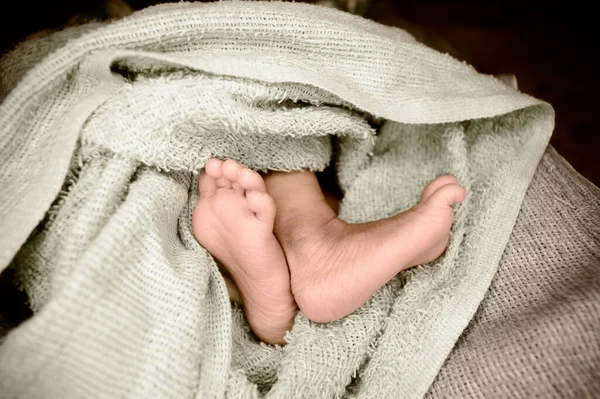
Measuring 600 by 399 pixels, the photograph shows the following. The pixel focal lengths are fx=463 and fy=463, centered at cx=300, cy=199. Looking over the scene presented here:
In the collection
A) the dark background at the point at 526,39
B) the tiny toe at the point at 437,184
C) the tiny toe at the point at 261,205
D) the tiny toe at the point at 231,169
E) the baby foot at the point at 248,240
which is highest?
the dark background at the point at 526,39

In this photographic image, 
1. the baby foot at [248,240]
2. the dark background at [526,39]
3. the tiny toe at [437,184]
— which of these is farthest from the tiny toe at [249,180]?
the dark background at [526,39]

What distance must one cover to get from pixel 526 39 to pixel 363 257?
1.01 m

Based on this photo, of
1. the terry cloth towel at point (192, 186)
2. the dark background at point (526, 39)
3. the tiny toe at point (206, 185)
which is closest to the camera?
the terry cloth towel at point (192, 186)

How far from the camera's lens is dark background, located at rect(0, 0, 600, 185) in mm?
958

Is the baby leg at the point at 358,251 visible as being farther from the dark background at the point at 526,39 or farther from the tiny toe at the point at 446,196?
the dark background at the point at 526,39

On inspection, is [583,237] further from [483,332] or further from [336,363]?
[336,363]

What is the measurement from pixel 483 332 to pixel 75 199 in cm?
50

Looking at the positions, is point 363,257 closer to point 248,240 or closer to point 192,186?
point 248,240

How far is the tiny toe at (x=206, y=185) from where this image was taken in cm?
58

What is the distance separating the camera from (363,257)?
1.81 ft

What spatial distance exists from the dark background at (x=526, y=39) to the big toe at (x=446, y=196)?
0.59 meters

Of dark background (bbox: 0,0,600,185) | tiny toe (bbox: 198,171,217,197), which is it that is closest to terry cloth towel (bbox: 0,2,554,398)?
tiny toe (bbox: 198,171,217,197)

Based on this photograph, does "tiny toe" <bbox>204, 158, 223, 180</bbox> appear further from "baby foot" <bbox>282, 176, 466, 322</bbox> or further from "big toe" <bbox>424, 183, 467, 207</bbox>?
"big toe" <bbox>424, 183, 467, 207</bbox>

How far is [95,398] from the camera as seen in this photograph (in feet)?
1.48
